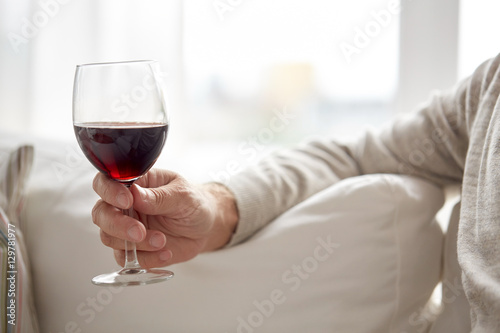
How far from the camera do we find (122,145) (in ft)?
2.38

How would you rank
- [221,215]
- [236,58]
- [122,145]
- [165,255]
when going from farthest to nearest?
[236,58] → [221,215] → [165,255] → [122,145]

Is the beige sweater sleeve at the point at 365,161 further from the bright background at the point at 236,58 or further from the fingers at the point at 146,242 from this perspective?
the bright background at the point at 236,58

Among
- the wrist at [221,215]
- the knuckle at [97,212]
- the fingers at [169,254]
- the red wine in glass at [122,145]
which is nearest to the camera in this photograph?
the red wine in glass at [122,145]

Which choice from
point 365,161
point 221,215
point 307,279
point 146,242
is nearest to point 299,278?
point 307,279

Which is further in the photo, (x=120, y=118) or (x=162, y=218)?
(x=162, y=218)

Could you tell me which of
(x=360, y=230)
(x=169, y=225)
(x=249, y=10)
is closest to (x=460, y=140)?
(x=360, y=230)

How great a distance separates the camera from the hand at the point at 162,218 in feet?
2.59

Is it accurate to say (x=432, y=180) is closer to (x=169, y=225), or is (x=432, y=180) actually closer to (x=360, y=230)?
(x=360, y=230)

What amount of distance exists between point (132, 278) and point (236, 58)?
168 cm

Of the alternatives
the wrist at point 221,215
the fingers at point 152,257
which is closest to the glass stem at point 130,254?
the fingers at point 152,257

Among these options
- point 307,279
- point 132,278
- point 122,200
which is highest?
point 122,200

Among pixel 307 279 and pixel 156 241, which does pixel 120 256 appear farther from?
pixel 307 279

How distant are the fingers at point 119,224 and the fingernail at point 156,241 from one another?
10 cm

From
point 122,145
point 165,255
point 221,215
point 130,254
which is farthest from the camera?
point 221,215
